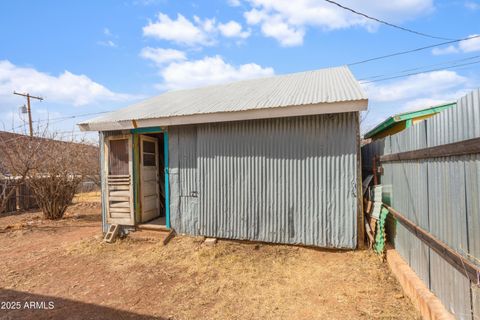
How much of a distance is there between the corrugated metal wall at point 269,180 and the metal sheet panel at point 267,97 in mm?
379

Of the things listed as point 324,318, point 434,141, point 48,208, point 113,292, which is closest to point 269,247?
point 324,318

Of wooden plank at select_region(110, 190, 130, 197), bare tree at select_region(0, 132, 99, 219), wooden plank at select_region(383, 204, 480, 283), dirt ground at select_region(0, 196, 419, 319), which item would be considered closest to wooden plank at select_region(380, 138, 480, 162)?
wooden plank at select_region(383, 204, 480, 283)

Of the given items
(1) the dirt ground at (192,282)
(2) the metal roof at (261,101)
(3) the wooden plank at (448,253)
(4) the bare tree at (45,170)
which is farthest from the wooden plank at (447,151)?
(4) the bare tree at (45,170)

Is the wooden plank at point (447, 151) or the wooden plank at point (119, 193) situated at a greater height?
the wooden plank at point (447, 151)

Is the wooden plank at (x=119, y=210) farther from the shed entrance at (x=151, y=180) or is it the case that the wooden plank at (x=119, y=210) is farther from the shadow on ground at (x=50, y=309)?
the shadow on ground at (x=50, y=309)

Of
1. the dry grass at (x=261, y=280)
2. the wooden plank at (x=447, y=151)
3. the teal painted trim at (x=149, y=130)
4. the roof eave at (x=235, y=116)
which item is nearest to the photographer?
the wooden plank at (x=447, y=151)

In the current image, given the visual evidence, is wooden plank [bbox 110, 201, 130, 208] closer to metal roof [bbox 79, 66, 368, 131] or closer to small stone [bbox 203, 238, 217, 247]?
metal roof [bbox 79, 66, 368, 131]

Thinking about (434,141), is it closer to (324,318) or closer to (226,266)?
(324,318)

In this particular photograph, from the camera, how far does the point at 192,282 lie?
4.34m

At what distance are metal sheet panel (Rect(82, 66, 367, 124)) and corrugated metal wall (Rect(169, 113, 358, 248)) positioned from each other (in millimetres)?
379

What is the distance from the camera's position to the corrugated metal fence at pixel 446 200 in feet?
6.62

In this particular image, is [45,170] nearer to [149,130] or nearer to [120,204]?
[120,204]

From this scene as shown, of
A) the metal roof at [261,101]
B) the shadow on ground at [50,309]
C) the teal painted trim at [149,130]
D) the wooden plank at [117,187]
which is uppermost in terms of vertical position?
the metal roof at [261,101]

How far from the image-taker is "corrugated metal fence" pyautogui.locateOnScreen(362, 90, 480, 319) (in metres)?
2.02
